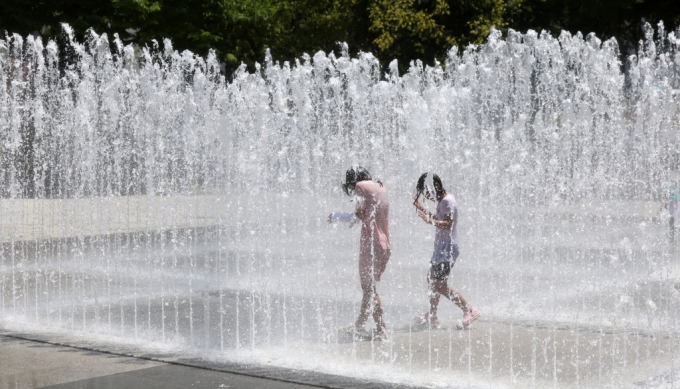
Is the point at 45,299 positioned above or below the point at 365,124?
below

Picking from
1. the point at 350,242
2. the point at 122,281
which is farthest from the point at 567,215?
the point at 122,281

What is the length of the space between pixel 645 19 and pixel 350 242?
26.4 meters

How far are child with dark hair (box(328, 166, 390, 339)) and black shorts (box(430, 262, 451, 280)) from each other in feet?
1.77

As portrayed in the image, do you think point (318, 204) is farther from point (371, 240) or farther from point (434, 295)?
point (371, 240)

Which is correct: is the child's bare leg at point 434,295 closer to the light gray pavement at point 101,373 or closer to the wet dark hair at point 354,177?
the wet dark hair at point 354,177

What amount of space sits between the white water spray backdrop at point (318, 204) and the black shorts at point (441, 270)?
678 millimetres

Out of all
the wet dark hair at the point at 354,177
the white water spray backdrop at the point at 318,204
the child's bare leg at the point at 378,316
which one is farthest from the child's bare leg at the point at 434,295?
the wet dark hair at the point at 354,177

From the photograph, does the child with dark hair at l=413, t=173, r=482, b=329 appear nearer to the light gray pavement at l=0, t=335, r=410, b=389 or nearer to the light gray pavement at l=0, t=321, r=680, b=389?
the light gray pavement at l=0, t=321, r=680, b=389

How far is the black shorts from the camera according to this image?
7848 millimetres

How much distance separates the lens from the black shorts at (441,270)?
785 cm

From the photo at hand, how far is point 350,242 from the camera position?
1503cm

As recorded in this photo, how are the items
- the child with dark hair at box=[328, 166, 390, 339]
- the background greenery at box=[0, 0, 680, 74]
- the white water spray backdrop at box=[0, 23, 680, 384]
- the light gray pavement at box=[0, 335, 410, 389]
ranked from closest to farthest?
1. the light gray pavement at box=[0, 335, 410, 389]
2. the child with dark hair at box=[328, 166, 390, 339]
3. the white water spray backdrop at box=[0, 23, 680, 384]
4. the background greenery at box=[0, 0, 680, 74]

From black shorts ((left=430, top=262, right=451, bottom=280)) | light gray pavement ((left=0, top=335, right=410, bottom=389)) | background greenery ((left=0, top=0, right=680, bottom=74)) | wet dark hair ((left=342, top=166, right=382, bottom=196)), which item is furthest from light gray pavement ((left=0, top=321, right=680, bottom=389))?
background greenery ((left=0, top=0, right=680, bottom=74))

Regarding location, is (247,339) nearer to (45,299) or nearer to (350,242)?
(45,299)
